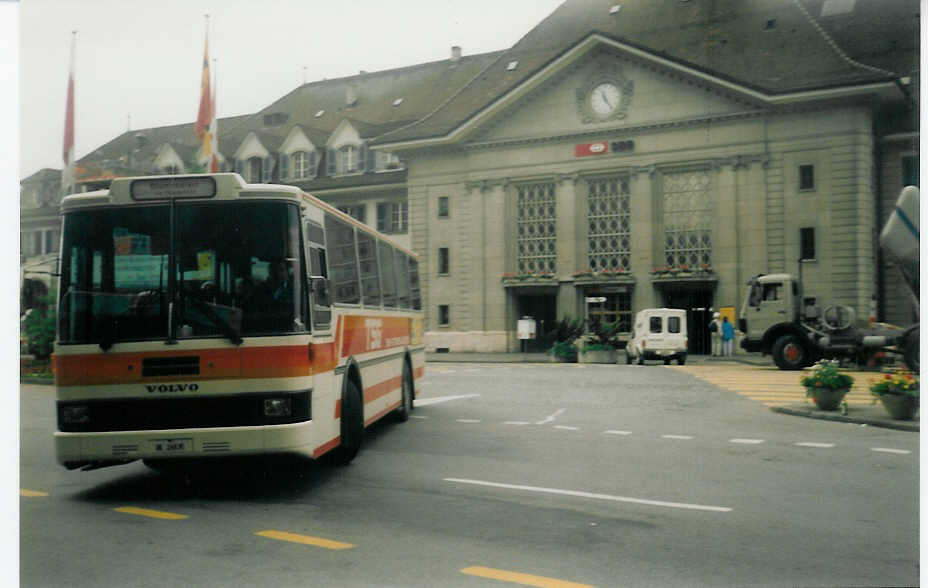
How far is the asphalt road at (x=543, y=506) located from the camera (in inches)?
205

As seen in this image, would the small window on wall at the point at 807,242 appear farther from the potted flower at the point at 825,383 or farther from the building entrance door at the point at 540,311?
the building entrance door at the point at 540,311

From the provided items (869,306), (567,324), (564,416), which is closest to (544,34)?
(567,324)

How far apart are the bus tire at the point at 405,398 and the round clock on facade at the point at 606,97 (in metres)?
4.04

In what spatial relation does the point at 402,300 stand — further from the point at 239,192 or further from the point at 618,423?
the point at 239,192

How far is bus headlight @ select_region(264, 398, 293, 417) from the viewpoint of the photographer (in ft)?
21.6

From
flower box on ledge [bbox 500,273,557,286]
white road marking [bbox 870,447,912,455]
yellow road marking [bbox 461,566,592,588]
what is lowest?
yellow road marking [bbox 461,566,592,588]

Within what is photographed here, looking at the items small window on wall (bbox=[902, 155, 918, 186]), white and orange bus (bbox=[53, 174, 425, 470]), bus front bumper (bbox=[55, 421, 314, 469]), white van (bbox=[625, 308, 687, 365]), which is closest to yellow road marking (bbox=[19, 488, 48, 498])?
white and orange bus (bbox=[53, 174, 425, 470])

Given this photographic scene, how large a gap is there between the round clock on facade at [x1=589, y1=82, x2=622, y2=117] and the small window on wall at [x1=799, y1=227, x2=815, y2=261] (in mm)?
2154

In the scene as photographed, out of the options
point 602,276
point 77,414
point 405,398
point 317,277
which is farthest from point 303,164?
point 405,398

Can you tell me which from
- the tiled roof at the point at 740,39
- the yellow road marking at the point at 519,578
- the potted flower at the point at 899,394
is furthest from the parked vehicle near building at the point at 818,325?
the yellow road marking at the point at 519,578

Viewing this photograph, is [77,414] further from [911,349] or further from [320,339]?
[911,349]

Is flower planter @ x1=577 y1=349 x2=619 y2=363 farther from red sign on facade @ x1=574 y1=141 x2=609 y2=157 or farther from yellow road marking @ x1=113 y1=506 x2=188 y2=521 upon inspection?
yellow road marking @ x1=113 y1=506 x2=188 y2=521

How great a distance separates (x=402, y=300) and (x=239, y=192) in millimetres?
4139

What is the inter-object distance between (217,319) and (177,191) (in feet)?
3.27
